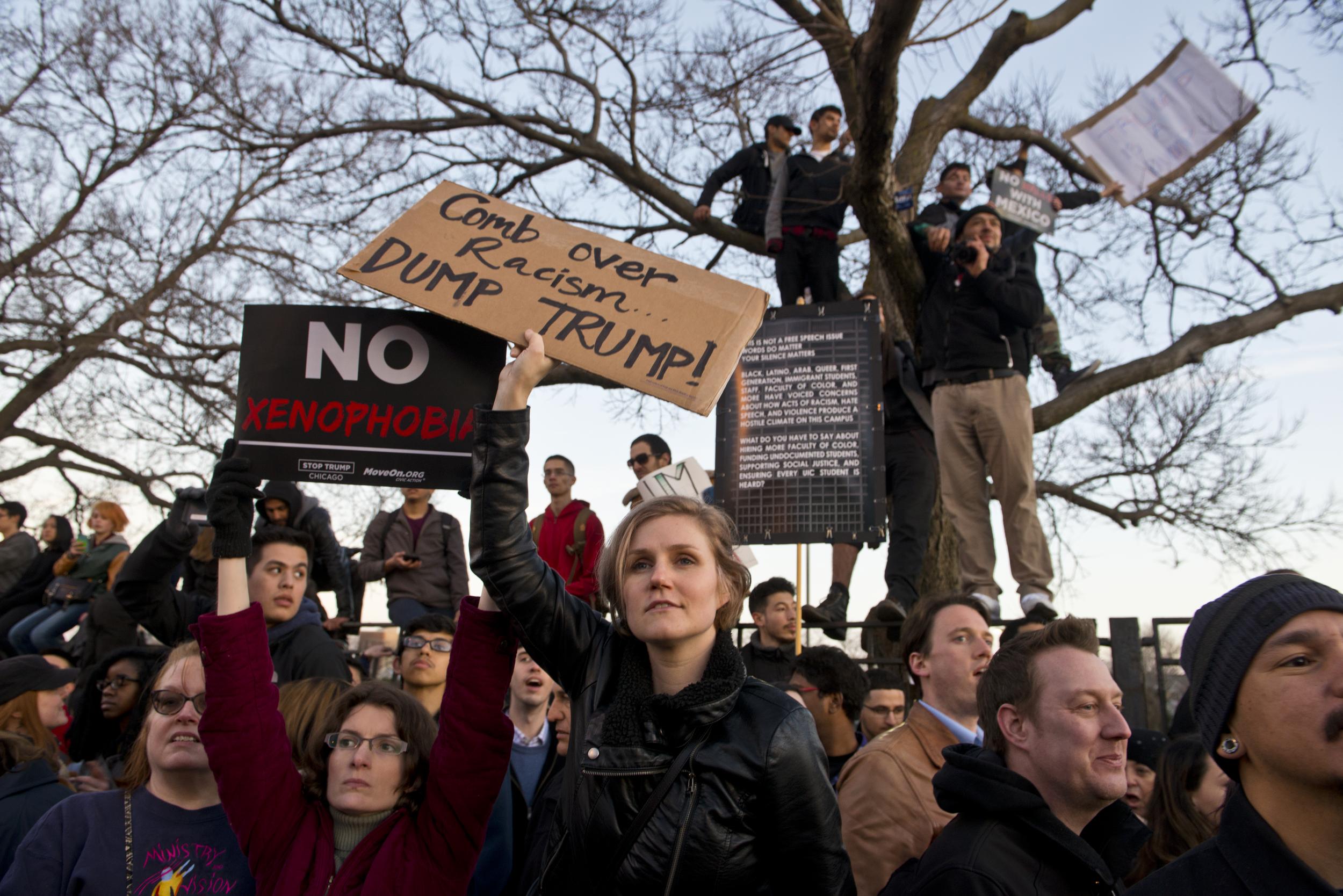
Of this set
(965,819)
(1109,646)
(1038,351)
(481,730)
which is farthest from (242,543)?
(1038,351)

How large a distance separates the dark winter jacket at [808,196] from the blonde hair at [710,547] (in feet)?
22.2

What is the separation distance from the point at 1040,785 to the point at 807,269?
6779 millimetres

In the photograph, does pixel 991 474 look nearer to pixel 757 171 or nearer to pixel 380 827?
pixel 757 171

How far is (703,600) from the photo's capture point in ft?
7.65

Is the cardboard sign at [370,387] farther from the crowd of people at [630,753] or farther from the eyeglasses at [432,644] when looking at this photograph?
the eyeglasses at [432,644]

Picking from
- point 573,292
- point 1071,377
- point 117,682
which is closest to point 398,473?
point 573,292

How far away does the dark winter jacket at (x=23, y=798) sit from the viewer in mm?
3215

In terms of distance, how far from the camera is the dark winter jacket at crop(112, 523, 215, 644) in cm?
440

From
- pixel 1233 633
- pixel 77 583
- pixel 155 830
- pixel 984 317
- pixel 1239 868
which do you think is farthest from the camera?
pixel 77 583

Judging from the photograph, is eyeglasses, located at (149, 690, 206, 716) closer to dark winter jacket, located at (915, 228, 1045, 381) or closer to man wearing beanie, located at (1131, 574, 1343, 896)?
man wearing beanie, located at (1131, 574, 1343, 896)

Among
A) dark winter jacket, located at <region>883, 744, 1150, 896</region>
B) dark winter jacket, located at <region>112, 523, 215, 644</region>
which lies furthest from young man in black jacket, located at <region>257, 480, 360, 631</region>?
dark winter jacket, located at <region>883, 744, 1150, 896</region>

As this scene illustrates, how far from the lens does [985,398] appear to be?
263 inches

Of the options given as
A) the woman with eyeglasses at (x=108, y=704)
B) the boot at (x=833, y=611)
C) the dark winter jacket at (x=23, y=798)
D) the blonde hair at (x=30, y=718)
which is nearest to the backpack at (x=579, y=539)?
the boot at (x=833, y=611)

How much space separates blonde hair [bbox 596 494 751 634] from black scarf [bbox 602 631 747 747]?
→ 0.09m
